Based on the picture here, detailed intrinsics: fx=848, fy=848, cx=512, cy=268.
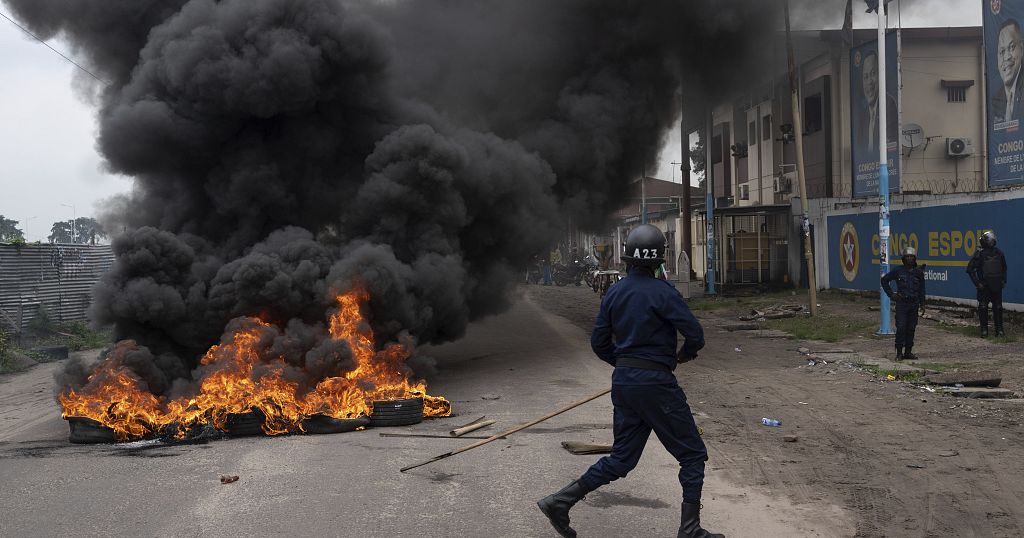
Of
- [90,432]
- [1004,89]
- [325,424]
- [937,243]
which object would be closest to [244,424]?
[325,424]

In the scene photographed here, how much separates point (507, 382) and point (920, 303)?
6.19 metres

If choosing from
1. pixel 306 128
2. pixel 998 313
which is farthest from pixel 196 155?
pixel 998 313

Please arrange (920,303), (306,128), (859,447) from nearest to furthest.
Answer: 1. (859,447)
2. (920,303)
3. (306,128)

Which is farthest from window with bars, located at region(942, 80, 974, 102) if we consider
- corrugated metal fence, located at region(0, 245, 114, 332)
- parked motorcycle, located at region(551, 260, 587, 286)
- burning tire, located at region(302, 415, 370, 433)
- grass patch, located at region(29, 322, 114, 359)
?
burning tire, located at region(302, 415, 370, 433)

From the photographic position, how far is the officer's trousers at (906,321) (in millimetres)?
12289

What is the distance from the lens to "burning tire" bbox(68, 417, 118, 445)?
8000mm

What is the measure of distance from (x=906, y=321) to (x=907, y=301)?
12.0 inches

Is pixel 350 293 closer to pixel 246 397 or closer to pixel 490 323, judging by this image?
pixel 246 397

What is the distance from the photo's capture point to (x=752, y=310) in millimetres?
21422

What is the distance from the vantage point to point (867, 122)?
73.5 feet

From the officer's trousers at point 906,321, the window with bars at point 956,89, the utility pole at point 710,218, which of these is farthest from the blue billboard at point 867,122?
the officer's trousers at point 906,321

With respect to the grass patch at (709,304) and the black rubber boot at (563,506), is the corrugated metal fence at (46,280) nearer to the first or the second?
the grass patch at (709,304)

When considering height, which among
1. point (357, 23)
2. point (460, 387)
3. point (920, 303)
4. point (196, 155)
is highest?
point (357, 23)

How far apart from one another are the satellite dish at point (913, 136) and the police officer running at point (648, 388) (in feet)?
82.0
